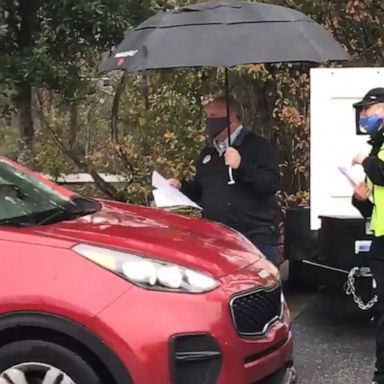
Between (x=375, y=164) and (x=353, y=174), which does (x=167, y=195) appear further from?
(x=375, y=164)

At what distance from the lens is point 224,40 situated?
544 centimetres

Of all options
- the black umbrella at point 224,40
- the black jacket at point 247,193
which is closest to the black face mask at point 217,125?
the black jacket at point 247,193

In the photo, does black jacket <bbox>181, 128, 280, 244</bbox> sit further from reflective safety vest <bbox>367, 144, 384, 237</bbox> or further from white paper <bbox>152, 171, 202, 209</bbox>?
reflective safety vest <bbox>367, 144, 384, 237</bbox>

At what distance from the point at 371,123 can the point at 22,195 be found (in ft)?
6.69

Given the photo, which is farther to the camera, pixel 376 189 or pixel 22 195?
pixel 376 189

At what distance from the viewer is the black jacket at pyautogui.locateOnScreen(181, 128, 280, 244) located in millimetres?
5750

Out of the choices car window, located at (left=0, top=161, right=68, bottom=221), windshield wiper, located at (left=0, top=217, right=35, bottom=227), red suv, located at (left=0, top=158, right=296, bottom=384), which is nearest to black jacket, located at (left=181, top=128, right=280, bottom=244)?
car window, located at (left=0, top=161, right=68, bottom=221)

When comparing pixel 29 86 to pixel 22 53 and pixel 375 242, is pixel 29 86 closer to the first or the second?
pixel 22 53

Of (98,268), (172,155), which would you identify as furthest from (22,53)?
(98,268)

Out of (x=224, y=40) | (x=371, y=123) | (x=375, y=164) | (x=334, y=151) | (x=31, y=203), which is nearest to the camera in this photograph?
(x=31, y=203)

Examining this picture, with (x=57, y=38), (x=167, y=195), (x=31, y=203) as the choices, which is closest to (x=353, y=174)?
(x=167, y=195)

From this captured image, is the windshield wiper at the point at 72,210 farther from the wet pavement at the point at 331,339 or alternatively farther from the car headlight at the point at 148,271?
the wet pavement at the point at 331,339

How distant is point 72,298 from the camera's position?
3861 millimetres

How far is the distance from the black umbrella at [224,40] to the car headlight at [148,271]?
64.9 inches
